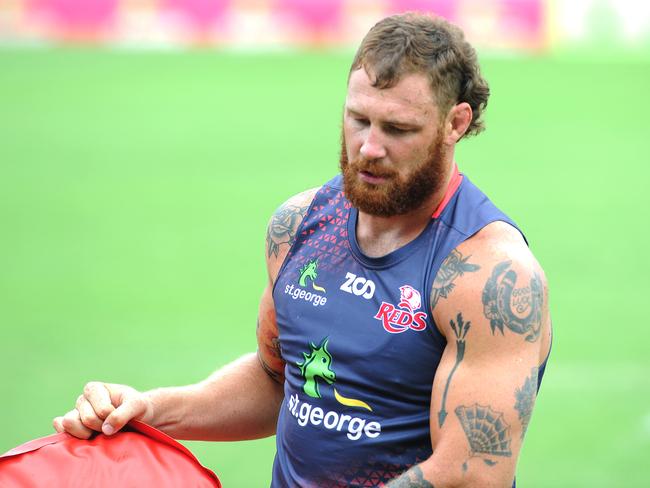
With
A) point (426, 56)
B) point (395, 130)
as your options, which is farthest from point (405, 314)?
point (426, 56)

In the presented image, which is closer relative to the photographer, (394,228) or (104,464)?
(104,464)

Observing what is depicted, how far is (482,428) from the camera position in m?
2.71

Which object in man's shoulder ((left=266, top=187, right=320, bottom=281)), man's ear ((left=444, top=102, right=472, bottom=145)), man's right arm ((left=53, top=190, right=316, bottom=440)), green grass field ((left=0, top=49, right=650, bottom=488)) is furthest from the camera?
green grass field ((left=0, top=49, right=650, bottom=488))

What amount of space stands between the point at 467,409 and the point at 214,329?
18.4ft

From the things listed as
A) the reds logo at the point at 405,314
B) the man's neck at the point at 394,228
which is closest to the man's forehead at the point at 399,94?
the man's neck at the point at 394,228

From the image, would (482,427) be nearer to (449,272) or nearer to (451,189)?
(449,272)

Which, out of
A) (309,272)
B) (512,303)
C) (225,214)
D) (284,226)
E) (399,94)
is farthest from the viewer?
(225,214)

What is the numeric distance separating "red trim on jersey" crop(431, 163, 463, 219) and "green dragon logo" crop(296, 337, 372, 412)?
1.45ft

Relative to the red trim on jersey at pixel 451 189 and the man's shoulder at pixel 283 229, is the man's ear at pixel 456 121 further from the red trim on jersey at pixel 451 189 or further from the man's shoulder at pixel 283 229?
the man's shoulder at pixel 283 229

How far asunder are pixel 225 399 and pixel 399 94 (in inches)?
44.7

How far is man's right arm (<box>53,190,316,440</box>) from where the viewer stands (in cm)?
305

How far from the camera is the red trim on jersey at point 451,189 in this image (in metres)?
2.94

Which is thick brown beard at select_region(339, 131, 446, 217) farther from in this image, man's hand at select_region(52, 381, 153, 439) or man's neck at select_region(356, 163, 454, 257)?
man's hand at select_region(52, 381, 153, 439)

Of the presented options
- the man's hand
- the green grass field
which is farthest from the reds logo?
the green grass field
